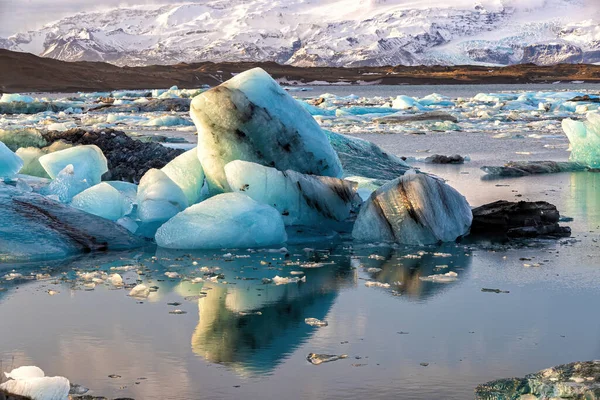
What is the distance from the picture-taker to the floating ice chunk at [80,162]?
831 cm

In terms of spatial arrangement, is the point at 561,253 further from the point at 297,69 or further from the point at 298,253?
the point at 297,69

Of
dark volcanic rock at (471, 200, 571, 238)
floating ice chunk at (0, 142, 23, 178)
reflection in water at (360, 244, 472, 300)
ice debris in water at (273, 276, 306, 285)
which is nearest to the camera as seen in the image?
reflection in water at (360, 244, 472, 300)

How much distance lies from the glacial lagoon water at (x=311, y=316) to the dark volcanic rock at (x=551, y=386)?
0.31ft

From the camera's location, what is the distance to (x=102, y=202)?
7039 millimetres

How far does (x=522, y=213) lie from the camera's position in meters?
7.39

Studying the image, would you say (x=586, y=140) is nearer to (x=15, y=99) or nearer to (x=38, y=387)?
(x=38, y=387)

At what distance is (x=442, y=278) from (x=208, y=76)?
3377 inches

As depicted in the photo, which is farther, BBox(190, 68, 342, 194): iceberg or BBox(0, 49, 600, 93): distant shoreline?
BBox(0, 49, 600, 93): distant shoreline

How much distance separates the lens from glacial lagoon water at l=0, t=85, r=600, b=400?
360 cm

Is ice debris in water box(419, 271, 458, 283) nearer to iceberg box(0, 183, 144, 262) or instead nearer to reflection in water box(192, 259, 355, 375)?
reflection in water box(192, 259, 355, 375)

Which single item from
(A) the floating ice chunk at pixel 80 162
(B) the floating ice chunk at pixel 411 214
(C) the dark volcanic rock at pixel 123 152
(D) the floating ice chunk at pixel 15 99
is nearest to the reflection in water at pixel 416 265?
(B) the floating ice chunk at pixel 411 214

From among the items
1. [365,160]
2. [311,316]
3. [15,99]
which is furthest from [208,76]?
[311,316]

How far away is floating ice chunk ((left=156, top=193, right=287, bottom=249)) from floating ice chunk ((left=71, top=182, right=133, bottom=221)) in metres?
→ 0.67

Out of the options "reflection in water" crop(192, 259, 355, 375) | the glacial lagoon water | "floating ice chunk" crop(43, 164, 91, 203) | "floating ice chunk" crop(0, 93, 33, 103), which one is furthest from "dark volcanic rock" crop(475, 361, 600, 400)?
"floating ice chunk" crop(0, 93, 33, 103)
